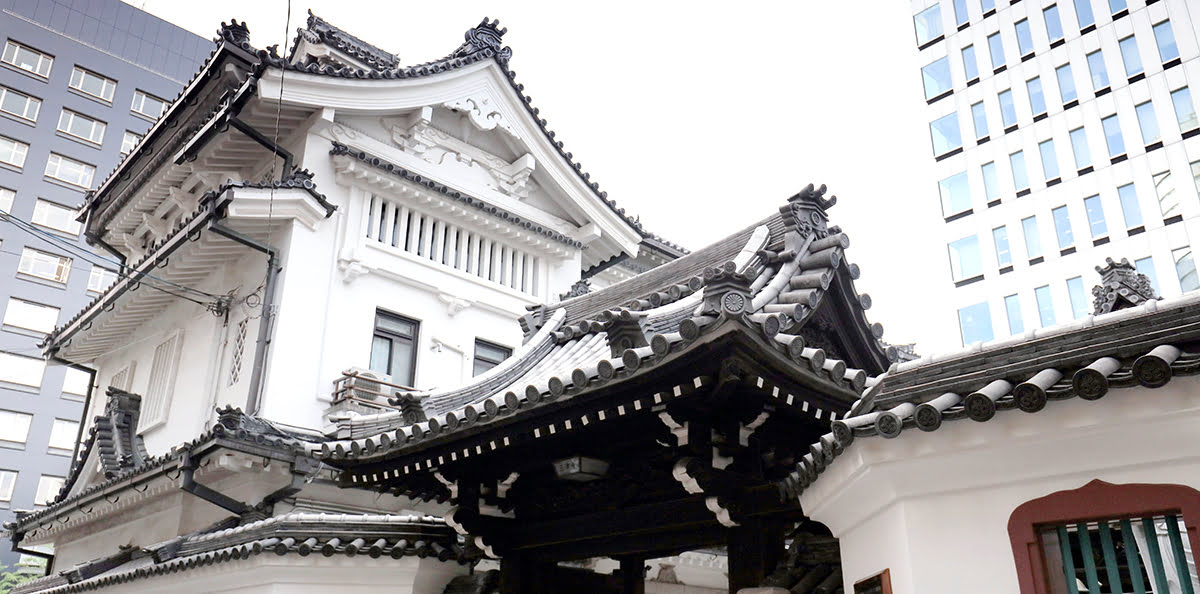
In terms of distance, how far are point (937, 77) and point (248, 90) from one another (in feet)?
116

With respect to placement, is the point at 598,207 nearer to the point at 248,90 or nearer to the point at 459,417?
the point at 248,90

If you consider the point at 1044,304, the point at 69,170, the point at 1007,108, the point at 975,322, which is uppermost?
the point at 69,170

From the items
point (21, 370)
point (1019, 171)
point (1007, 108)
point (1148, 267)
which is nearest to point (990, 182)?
point (1019, 171)

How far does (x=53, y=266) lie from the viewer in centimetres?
4812

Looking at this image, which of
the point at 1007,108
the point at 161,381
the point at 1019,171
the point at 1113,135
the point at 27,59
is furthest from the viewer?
the point at 27,59

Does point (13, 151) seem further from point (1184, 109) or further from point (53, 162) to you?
point (1184, 109)

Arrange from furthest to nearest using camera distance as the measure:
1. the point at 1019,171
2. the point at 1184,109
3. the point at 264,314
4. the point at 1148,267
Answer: the point at 1019,171 → the point at 1184,109 → the point at 1148,267 → the point at 264,314

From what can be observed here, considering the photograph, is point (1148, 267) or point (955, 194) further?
point (955, 194)

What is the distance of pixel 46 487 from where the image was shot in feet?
147

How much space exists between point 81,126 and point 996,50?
165ft

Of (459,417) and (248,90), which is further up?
(248,90)

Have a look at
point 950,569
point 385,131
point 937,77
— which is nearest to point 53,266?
point 385,131

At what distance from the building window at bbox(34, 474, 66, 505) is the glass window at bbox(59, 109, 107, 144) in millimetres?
19716

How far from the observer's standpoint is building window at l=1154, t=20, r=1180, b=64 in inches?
1329
